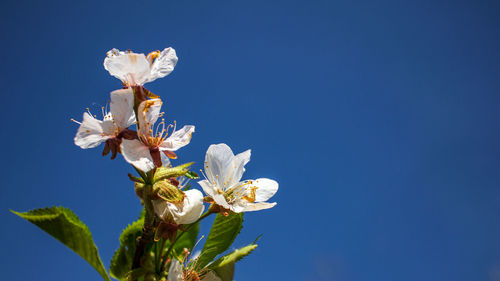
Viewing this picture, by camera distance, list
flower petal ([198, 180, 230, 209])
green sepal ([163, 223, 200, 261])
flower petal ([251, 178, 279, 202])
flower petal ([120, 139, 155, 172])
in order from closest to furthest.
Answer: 1. flower petal ([120, 139, 155, 172])
2. flower petal ([198, 180, 230, 209])
3. flower petal ([251, 178, 279, 202])
4. green sepal ([163, 223, 200, 261])

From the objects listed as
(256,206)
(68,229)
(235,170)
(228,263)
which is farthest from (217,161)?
(68,229)

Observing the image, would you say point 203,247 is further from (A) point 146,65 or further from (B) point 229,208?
(A) point 146,65

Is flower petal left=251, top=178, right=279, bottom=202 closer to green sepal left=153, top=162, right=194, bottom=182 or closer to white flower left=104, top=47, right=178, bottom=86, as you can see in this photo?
green sepal left=153, top=162, right=194, bottom=182

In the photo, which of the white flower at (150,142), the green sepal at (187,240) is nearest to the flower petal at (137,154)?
the white flower at (150,142)

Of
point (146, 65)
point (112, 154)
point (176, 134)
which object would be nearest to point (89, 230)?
point (112, 154)

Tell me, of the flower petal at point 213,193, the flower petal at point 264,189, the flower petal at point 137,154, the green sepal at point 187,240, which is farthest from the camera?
the green sepal at point 187,240

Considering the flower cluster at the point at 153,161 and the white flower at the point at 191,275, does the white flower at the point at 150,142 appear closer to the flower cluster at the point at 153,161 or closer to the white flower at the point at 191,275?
the flower cluster at the point at 153,161

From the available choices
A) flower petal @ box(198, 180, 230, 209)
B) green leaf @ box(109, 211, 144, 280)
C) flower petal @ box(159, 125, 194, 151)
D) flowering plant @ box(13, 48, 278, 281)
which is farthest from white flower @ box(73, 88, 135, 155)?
green leaf @ box(109, 211, 144, 280)
